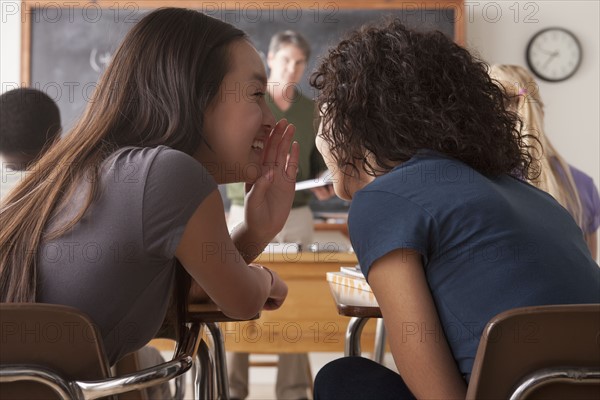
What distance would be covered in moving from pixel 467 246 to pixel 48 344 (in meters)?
0.58

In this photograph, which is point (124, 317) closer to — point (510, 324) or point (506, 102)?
point (510, 324)

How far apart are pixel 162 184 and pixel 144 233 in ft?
0.25

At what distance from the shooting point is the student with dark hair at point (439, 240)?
107 centimetres

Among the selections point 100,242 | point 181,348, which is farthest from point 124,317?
point 181,348

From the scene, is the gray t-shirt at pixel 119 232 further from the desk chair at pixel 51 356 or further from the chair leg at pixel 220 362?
the chair leg at pixel 220 362

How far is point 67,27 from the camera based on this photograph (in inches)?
183

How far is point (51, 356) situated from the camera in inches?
40.5

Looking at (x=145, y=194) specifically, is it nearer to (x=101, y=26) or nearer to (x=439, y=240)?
(x=439, y=240)

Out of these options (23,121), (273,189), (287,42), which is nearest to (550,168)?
(273,189)

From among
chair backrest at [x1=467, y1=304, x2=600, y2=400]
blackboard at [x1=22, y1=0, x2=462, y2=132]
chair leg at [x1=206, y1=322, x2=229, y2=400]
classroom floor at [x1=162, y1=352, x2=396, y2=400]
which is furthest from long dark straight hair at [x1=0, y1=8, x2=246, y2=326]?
blackboard at [x1=22, y1=0, x2=462, y2=132]

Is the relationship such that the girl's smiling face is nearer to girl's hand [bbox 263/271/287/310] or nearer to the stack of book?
girl's hand [bbox 263/271/287/310]

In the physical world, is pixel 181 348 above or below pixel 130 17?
below

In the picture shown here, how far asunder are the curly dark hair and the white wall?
354cm

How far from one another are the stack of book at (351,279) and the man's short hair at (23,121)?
120cm
